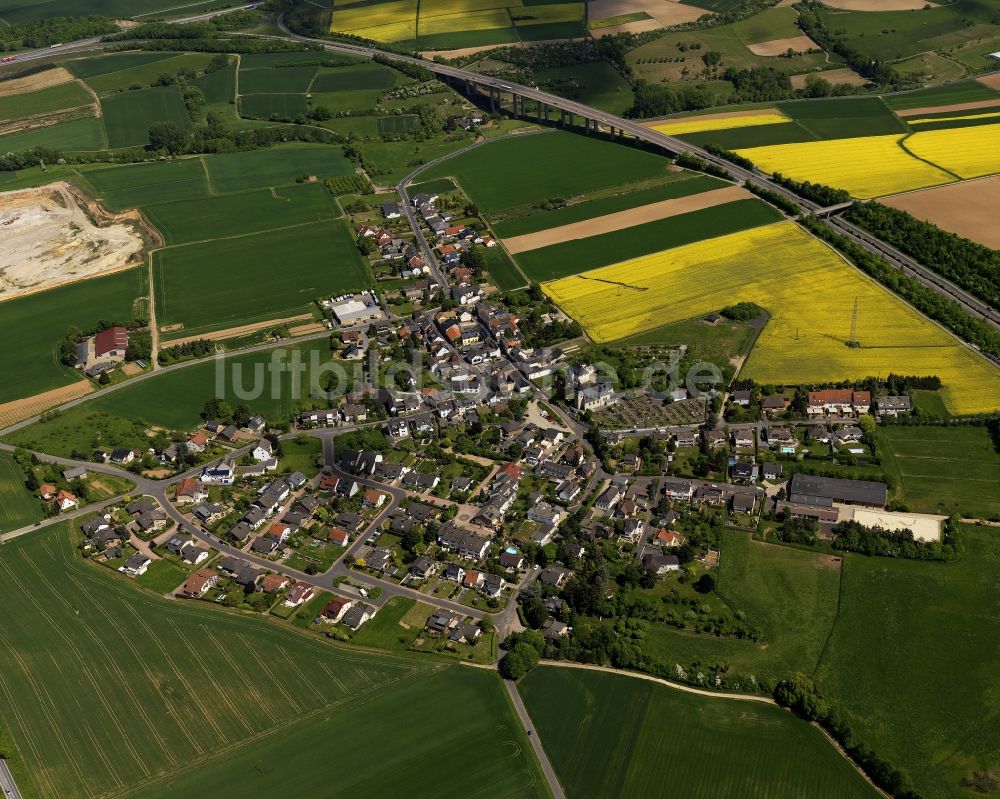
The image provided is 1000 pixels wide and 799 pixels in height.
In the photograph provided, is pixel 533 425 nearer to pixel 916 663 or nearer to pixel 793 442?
pixel 793 442

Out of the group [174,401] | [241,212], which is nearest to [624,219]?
[241,212]

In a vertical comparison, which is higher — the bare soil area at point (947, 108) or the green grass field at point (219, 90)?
the bare soil area at point (947, 108)

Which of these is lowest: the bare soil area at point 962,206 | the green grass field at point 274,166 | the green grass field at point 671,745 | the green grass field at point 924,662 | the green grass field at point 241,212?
the green grass field at point 671,745

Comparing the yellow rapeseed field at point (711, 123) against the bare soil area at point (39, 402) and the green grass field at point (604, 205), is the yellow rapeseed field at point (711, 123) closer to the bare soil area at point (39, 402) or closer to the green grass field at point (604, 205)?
the green grass field at point (604, 205)

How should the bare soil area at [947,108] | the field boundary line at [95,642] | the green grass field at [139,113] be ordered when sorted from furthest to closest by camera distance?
the green grass field at [139,113] < the bare soil area at [947,108] < the field boundary line at [95,642]

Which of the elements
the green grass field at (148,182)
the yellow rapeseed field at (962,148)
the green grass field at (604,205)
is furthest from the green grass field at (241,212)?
the yellow rapeseed field at (962,148)

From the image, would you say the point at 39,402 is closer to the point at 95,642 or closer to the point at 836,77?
the point at 95,642

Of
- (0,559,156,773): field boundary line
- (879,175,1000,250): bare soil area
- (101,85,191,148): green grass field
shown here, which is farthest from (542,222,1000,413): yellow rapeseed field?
(101,85,191,148): green grass field
